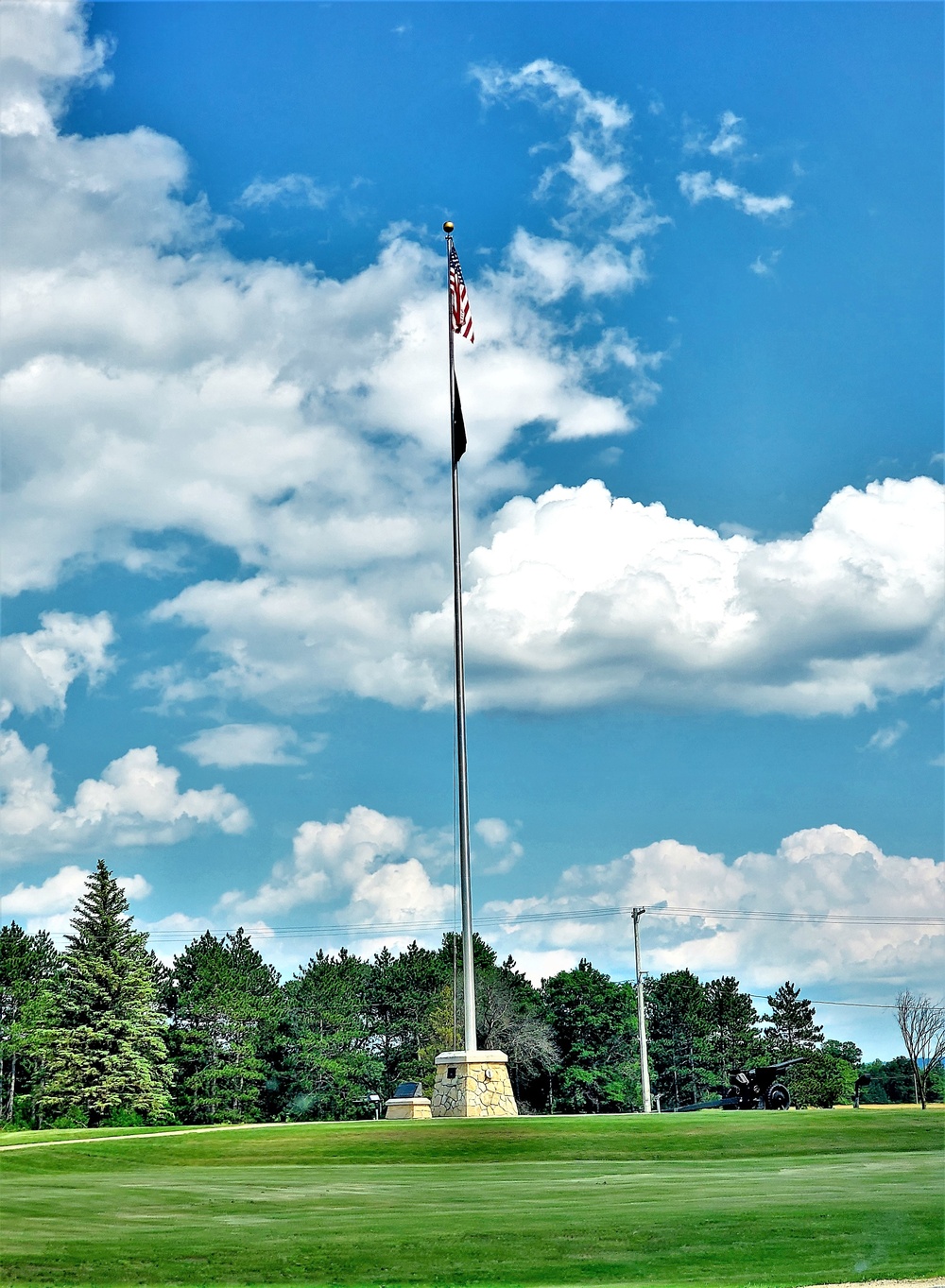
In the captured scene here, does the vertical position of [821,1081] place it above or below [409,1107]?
below

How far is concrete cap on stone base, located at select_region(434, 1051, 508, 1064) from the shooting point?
31.7 meters

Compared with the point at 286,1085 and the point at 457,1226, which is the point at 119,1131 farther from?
the point at 286,1085

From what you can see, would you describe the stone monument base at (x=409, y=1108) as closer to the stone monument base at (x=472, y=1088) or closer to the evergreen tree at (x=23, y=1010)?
the stone monument base at (x=472, y=1088)

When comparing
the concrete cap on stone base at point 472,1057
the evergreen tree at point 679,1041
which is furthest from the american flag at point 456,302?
the evergreen tree at point 679,1041

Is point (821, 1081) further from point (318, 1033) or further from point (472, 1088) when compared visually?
point (472, 1088)

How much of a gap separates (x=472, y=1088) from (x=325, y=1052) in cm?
4262

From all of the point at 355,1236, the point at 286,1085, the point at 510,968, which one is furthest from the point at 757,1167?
the point at 510,968

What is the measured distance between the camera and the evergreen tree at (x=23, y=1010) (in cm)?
6150

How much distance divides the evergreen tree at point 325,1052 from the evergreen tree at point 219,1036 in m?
1.30

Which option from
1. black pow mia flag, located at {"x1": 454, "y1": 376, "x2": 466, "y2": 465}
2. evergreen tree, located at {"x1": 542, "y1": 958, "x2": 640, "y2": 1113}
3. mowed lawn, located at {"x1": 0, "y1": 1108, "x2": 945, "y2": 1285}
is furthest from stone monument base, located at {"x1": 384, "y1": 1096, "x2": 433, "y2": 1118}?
evergreen tree, located at {"x1": 542, "y1": 958, "x2": 640, "y2": 1113}

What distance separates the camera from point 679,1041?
85.1 meters

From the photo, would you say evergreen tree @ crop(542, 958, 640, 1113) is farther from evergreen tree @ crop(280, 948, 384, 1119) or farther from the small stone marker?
the small stone marker

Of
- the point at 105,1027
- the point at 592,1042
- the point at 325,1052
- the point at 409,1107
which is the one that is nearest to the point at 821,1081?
the point at 592,1042

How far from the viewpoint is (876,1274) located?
45.2 ft
